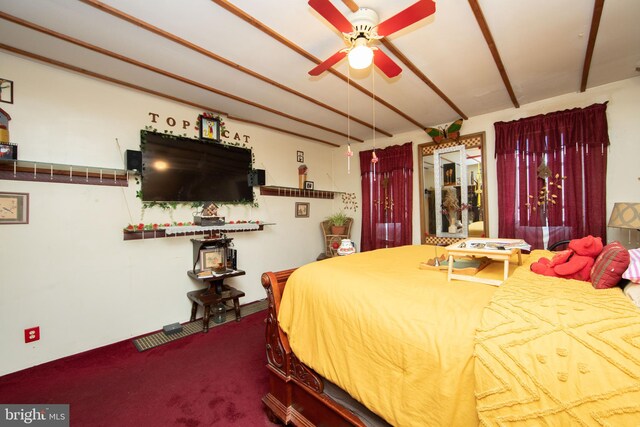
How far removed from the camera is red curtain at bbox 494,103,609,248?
2.76 meters

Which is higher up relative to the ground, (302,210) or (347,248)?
(302,210)

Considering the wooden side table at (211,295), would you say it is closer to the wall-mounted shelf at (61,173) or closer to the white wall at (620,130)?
the wall-mounted shelf at (61,173)

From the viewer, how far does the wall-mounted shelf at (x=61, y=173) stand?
7.17 feet

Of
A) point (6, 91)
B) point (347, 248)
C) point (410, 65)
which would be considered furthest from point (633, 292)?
point (6, 91)

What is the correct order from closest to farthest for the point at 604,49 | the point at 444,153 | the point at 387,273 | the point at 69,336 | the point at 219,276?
the point at 387,273 → the point at 604,49 → the point at 69,336 → the point at 219,276 → the point at 444,153

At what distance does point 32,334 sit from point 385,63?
3.60 m

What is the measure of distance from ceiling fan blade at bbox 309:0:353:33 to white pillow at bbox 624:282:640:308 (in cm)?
182

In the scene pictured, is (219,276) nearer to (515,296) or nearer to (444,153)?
(515,296)

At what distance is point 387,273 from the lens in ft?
5.16

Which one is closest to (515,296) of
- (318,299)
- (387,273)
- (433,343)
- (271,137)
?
(433,343)

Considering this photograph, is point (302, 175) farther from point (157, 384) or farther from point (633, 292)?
point (633, 292)

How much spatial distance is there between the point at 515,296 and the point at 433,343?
42 cm

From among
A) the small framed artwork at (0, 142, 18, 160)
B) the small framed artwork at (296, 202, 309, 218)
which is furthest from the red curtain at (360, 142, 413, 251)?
the small framed artwork at (0, 142, 18, 160)

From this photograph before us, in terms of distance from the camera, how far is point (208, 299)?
297 cm
